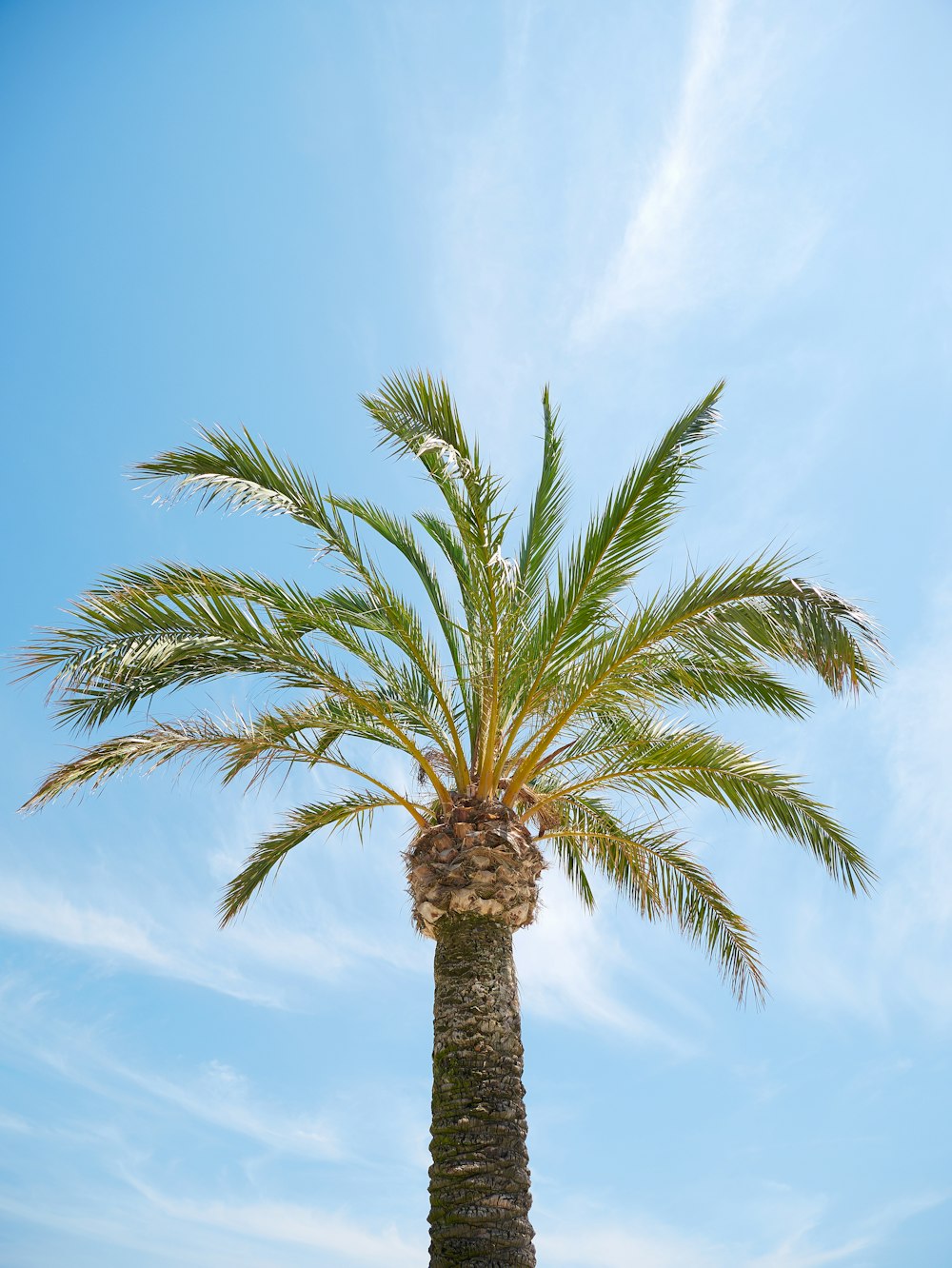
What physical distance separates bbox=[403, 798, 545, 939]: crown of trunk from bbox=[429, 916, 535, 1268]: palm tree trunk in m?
0.16

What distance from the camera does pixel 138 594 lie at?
8.43 metres

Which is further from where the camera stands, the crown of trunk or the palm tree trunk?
the crown of trunk

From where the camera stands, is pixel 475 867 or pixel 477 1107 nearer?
pixel 477 1107

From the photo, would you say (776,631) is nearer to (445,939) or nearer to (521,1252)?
(445,939)

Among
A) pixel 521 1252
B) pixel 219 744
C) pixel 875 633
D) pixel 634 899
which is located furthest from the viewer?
pixel 634 899

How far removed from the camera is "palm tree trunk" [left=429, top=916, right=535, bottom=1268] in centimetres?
772

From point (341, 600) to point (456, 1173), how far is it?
4.91 meters

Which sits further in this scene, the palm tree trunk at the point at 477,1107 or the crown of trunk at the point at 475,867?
the crown of trunk at the point at 475,867

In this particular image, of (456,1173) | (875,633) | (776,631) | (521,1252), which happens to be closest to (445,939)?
(456,1173)

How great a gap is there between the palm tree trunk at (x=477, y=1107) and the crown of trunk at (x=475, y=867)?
16cm

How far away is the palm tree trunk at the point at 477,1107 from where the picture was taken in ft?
25.3

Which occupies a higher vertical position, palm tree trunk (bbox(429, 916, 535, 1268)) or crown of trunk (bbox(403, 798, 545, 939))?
crown of trunk (bbox(403, 798, 545, 939))

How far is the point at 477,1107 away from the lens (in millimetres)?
8195

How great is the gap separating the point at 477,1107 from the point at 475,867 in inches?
73.9
